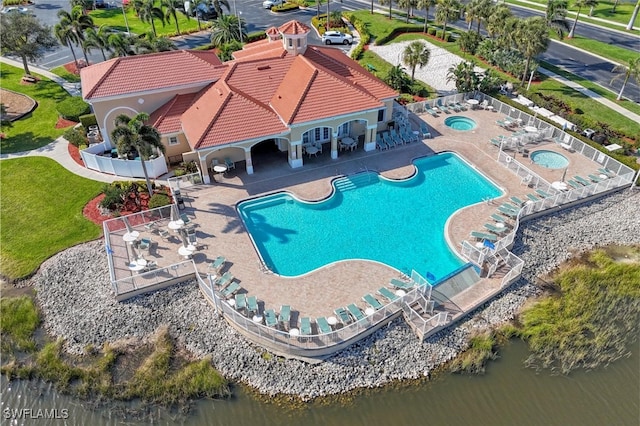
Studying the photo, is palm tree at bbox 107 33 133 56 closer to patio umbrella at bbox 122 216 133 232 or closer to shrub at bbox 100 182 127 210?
shrub at bbox 100 182 127 210

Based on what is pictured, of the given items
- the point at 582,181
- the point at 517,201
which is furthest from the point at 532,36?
the point at 517,201

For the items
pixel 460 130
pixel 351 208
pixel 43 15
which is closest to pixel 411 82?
pixel 460 130

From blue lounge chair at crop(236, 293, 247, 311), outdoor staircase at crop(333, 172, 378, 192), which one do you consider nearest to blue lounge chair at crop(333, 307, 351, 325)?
blue lounge chair at crop(236, 293, 247, 311)

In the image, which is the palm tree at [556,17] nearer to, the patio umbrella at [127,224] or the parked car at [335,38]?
the parked car at [335,38]

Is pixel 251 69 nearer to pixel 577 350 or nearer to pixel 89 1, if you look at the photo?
pixel 577 350

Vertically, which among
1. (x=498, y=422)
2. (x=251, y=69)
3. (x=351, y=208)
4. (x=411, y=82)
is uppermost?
(x=251, y=69)

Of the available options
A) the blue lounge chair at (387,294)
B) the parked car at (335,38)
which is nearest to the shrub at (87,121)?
the blue lounge chair at (387,294)
